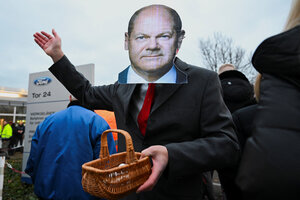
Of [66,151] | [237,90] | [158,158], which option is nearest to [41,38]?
[158,158]

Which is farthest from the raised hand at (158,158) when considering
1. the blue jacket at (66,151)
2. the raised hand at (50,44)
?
the blue jacket at (66,151)

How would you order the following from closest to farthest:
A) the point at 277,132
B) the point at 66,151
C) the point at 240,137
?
1. the point at 277,132
2. the point at 240,137
3. the point at 66,151

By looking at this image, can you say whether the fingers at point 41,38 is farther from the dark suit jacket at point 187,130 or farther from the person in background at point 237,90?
the person in background at point 237,90

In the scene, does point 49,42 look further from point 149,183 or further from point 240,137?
point 240,137

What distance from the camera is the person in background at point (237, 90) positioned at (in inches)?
68.9

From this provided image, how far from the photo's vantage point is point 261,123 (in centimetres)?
57

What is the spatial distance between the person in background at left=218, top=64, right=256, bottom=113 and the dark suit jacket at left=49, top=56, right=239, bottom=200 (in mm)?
784

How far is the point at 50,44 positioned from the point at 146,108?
0.74m

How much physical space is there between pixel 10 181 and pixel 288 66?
6894mm

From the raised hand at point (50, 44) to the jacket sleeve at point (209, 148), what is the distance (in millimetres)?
900

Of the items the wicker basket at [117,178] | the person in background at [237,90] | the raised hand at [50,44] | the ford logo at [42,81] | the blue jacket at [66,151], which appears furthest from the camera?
the ford logo at [42,81]

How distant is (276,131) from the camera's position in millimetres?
540

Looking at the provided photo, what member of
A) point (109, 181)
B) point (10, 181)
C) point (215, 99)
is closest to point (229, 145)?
point (215, 99)

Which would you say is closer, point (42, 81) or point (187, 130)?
point (187, 130)
